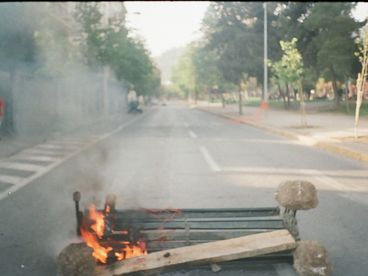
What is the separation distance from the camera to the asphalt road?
4648 mm

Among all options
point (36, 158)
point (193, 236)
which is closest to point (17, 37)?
point (193, 236)

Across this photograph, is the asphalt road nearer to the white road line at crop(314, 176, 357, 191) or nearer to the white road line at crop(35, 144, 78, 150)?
the white road line at crop(314, 176, 357, 191)

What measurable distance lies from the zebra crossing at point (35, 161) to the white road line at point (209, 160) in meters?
3.35

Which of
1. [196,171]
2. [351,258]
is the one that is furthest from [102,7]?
[196,171]

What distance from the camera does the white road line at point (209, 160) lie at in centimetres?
988

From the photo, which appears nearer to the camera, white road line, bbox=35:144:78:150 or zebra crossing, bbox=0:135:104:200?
zebra crossing, bbox=0:135:104:200

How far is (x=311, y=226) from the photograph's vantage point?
5398 millimetres

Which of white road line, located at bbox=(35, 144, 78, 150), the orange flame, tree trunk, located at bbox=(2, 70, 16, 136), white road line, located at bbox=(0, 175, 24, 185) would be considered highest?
tree trunk, located at bbox=(2, 70, 16, 136)

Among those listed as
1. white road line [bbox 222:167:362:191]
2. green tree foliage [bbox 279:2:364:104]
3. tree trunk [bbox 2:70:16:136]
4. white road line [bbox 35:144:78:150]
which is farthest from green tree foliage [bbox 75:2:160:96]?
white road line [bbox 35:144:78:150]

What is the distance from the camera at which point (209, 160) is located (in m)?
11.1

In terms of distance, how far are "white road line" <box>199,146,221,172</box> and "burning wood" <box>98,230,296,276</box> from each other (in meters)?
5.70

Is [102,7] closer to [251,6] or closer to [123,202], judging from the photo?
[251,6]

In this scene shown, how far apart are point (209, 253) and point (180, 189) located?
3825 mm

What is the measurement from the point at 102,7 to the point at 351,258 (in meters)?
3.06
